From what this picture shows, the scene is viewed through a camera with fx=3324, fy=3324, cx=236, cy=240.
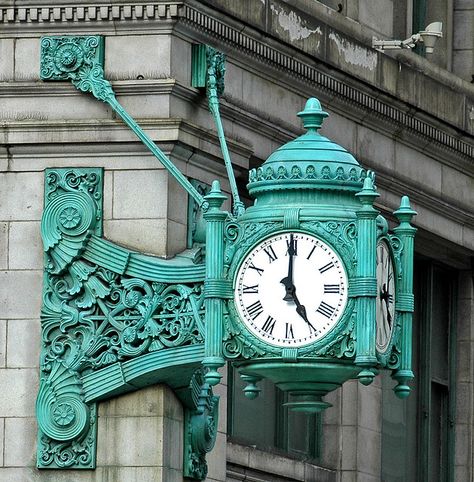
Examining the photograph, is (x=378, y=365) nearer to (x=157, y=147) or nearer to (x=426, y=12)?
(x=157, y=147)

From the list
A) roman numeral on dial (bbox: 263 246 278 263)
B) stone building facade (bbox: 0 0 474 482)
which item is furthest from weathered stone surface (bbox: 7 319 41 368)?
roman numeral on dial (bbox: 263 246 278 263)

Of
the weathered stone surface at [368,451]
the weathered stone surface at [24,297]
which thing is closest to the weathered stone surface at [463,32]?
the weathered stone surface at [368,451]

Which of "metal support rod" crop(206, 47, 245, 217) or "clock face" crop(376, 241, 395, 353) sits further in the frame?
"metal support rod" crop(206, 47, 245, 217)

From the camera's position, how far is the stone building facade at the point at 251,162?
30500mm

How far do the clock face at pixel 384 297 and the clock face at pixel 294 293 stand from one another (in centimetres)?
41

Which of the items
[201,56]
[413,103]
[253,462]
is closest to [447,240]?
[413,103]

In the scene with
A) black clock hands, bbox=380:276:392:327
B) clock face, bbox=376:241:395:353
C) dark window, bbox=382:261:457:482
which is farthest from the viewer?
dark window, bbox=382:261:457:482

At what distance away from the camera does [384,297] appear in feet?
88.8

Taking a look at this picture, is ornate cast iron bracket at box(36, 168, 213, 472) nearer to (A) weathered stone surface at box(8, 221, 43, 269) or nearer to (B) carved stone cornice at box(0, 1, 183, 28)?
(A) weathered stone surface at box(8, 221, 43, 269)

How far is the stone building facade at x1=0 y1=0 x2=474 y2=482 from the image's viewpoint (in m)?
Answer: 30.5

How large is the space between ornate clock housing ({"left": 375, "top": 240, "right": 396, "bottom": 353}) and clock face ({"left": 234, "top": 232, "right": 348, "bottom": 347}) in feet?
1.33

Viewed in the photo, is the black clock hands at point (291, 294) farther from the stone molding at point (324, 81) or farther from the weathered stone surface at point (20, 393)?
the stone molding at point (324, 81)

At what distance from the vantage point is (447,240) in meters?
38.0

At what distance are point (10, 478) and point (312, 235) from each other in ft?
16.7
